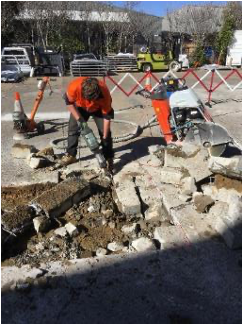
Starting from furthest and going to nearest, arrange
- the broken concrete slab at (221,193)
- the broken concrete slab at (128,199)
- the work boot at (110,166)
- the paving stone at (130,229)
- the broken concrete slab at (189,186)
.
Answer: the work boot at (110,166) < the broken concrete slab at (189,186) < the broken concrete slab at (128,199) < the broken concrete slab at (221,193) < the paving stone at (130,229)

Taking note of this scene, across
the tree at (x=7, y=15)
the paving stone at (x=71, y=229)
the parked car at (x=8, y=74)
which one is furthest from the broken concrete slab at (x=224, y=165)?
the tree at (x=7, y=15)

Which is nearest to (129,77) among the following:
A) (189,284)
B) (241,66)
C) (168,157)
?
(241,66)

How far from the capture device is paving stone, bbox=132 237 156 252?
3064mm

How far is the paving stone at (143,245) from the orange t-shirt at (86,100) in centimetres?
184

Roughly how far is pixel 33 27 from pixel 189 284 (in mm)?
2226

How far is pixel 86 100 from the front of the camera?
4191 millimetres

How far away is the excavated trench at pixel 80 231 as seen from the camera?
2771 millimetres

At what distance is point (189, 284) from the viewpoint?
2.72 metres

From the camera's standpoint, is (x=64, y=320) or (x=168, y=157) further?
(x=168, y=157)

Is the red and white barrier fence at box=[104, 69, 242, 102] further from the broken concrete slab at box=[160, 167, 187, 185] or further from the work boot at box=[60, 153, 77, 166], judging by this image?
the broken concrete slab at box=[160, 167, 187, 185]

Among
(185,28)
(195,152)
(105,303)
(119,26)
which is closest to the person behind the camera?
(119,26)

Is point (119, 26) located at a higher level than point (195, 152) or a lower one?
higher

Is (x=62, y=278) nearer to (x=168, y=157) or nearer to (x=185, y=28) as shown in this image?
(x=168, y=157)

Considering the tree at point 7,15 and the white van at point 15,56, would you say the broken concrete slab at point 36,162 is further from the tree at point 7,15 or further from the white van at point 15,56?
the tree at point 7,15
